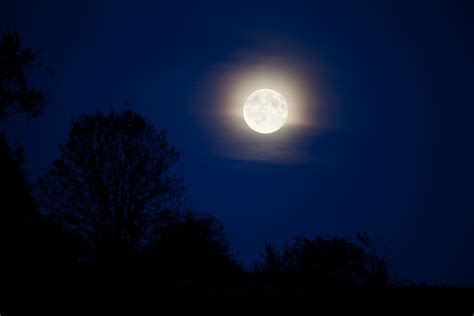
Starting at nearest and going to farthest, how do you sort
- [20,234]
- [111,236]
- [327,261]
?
1. [20,234]
2. [111,236]
3. [327,261]

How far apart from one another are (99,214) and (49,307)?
13477 millimetres

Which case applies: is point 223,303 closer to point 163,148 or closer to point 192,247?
point 163,148

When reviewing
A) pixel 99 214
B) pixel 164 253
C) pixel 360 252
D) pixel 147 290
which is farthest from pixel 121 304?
pixel 360 252

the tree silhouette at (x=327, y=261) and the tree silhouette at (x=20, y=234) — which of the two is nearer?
the tree silhouette at (x=20, y=234)

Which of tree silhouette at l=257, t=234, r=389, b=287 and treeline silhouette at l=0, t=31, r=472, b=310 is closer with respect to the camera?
treeline silhouette at l=0, t=31, r=472, b=310

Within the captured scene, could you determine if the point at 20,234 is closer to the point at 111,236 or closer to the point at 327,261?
the point at 111,236

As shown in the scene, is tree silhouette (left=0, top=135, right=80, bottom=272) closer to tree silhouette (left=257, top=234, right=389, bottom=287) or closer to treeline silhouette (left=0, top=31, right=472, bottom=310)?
treeline silhouette (left=0, top=31, right=472, bottom=310)

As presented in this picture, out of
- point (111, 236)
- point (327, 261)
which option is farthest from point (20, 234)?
point (327, 261)

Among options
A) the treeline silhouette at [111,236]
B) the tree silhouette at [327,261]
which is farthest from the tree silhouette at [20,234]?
A: the tree silhouette at [327,261]

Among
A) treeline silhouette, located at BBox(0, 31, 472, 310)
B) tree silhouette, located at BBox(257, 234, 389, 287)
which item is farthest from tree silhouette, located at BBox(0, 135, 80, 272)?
tree silhouette, located at BBox(257, 234, 389, 287)

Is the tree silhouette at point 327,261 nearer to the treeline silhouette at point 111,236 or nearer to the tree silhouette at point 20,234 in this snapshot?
the treeline silhouette at point 111,236

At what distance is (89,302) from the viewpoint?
7008 mm

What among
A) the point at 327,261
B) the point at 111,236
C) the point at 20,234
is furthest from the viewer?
the point at 327,261

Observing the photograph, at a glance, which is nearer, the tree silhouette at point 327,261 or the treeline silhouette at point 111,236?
the treeline silhouette at point 111,236
